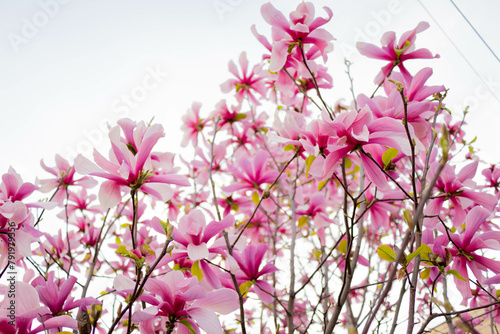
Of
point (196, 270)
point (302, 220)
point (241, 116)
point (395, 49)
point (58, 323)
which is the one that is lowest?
point (58, 323)

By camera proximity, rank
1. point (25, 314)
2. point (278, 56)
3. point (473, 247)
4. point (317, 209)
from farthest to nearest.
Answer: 1. point (317, 209)
2. point (278, 56)
3. point (473, 247)
4. point (25, 314)

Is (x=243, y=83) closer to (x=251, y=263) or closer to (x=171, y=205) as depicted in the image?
(x=171, y=205)

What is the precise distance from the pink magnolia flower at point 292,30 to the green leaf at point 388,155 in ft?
1.28

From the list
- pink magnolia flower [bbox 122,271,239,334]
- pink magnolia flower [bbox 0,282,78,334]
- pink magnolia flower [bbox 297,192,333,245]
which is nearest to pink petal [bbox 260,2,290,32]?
pink magnolia flower [bbox 297,192,333,245]

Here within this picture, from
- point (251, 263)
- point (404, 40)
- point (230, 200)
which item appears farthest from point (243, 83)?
point (251, 263)

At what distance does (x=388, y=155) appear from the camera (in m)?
0.69

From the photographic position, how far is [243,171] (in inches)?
43.4

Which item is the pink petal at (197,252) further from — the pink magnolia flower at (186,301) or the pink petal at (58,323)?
the pink petal at (58,323)

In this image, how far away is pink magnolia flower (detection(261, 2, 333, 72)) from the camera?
2.88 ft

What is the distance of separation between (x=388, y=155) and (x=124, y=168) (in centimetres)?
53

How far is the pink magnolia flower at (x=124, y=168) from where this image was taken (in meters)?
0.60

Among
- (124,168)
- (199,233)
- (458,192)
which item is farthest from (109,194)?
(458,192)

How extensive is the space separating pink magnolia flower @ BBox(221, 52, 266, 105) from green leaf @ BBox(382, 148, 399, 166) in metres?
0.99

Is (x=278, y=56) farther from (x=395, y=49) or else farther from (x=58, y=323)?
(x=58, y=323)
